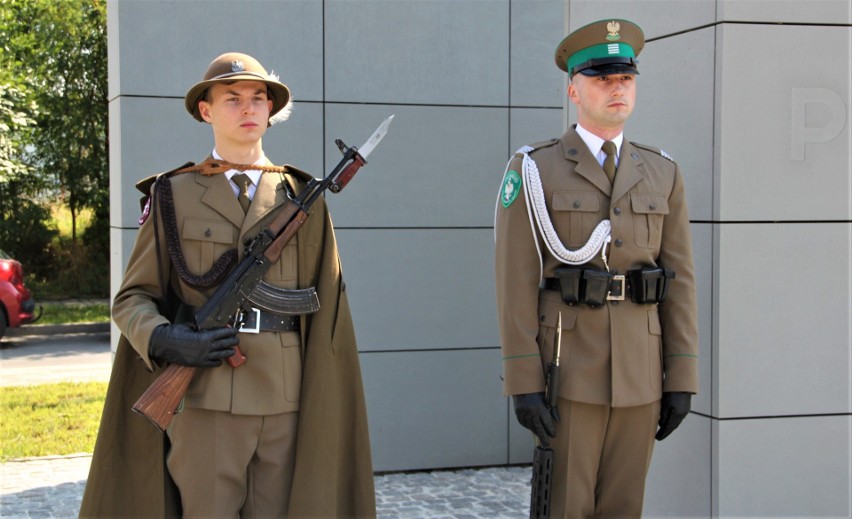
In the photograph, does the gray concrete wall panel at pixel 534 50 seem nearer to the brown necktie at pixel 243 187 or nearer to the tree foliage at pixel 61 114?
the brown necktie at pixel 243 187

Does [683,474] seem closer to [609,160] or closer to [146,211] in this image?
[609,160]

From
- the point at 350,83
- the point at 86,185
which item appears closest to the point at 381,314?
the point at 350,83

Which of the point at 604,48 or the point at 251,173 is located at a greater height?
the point at 604,48

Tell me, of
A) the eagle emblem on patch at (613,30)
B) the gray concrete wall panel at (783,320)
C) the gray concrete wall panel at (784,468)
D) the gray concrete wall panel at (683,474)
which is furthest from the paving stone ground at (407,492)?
the eagle emblem on patch at (613,30)

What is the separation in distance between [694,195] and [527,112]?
2372mm

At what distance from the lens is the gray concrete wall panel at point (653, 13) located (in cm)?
423

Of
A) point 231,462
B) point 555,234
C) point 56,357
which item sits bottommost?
point 56,357

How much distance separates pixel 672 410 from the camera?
11.5 feet

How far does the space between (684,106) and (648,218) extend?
97 centimetres

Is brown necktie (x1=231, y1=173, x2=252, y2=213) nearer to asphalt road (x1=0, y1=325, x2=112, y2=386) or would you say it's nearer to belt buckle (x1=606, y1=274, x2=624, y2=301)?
belt buckle (x1=606, y1=274, x2=624, y2=301)

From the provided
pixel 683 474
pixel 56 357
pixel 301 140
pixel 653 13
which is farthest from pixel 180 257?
pixel 56 357

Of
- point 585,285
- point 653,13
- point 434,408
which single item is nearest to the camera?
point 585,285

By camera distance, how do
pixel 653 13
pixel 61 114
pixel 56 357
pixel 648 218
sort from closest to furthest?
pixel 648 218, pixel 653 13, pixel 56 357, pixel 61 114

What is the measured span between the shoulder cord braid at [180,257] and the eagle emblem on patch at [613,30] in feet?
A: 4.72
